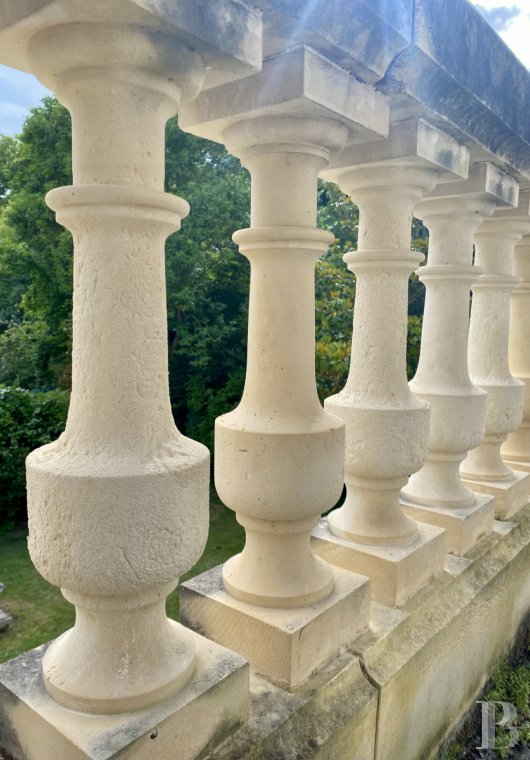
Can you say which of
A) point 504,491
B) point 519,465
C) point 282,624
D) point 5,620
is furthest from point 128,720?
point 5,620

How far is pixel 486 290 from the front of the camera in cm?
362

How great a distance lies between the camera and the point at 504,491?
3.69m

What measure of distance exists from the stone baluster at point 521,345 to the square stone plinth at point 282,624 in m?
2.34

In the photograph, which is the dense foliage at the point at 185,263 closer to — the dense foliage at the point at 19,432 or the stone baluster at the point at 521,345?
the dense foliage at the point at 19,432

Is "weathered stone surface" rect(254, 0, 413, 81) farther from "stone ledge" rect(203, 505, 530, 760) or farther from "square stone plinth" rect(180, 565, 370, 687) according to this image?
"stone ledge" rect(203, 505, 530, 760)

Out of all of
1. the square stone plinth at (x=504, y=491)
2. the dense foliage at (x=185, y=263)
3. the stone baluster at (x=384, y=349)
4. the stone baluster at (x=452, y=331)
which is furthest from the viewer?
the dense foliage at (x=185, y=263)

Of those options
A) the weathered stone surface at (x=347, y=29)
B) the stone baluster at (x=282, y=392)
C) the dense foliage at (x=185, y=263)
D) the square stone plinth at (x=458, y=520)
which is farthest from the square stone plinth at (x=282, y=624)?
the dense foliage at (x=185, y=263)

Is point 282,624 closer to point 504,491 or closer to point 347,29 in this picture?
point 347,29

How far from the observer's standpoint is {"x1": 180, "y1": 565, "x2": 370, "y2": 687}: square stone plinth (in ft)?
6.89

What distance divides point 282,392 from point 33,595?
21.1ft

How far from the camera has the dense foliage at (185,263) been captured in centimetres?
1308

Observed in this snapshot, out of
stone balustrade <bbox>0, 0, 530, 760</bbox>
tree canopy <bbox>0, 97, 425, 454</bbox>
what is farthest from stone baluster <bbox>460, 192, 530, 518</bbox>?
tree canopy <bbox>0, 97, 425, 454</bbox>

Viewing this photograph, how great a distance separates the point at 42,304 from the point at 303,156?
14784mm

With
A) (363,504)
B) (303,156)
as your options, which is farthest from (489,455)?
(303,156)
